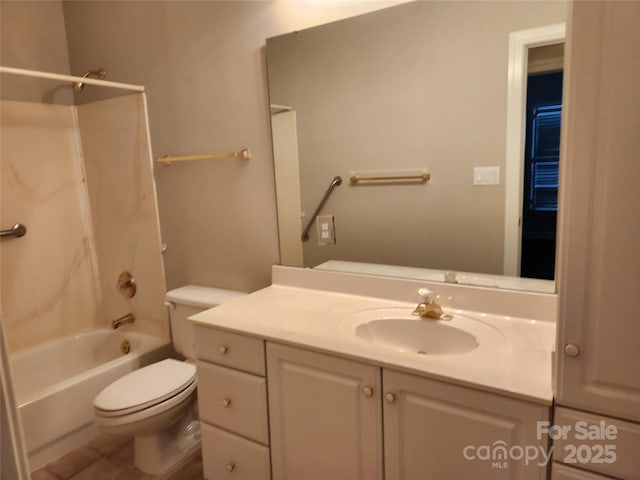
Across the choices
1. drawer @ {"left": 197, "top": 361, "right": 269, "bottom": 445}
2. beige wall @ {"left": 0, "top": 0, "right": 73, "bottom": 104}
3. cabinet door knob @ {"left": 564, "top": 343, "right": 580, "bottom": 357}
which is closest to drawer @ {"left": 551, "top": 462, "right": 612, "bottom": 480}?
cabinet door knob @ {"left": 564, "top": 343, "right": 580, "bottom": 357}

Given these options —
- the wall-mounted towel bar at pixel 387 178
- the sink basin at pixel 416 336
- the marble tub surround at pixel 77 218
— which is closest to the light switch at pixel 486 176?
the wall-mounted towel bar at pixel 387 178

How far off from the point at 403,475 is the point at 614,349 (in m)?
0.65

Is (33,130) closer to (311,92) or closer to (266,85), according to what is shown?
(266,85)

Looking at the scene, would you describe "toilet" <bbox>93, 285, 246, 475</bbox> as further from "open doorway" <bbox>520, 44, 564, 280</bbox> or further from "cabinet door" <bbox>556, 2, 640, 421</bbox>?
"cabinet door" <bbox>556, 2, 640, 421</bbox>

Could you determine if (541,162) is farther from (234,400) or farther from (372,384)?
(234,400)

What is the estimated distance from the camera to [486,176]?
1519mm

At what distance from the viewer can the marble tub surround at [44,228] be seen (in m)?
2.35

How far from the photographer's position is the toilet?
173 centimetres

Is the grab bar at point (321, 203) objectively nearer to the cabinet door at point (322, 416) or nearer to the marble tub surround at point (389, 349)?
the marble tub surround at point (389, 349)

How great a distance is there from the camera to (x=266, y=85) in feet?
6.22

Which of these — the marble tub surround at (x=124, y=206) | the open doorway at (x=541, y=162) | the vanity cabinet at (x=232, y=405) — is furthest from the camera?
the marble tub surround at (x=124, y=206)

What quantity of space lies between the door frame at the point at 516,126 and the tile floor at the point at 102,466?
1597 mm

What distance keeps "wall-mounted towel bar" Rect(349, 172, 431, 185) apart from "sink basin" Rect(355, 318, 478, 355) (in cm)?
53

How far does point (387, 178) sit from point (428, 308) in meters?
0.54
